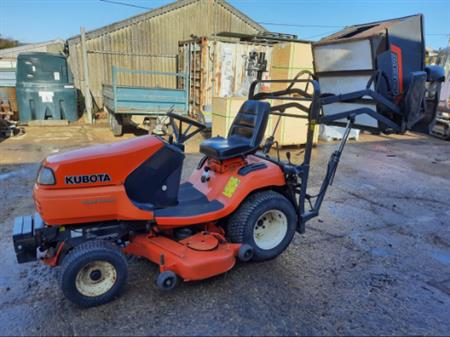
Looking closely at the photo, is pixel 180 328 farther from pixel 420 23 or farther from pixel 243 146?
pixel 420 23

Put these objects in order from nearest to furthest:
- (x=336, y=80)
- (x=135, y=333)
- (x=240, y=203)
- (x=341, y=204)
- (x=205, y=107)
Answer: (x=135, y=333)
(x=240, y=203)
(x=336, y=80)
(x=341, y=204)
(x=205, y=107)

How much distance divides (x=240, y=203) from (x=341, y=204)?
2.14 meters

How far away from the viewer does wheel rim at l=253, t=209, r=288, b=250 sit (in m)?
2.88

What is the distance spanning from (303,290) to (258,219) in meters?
0.64

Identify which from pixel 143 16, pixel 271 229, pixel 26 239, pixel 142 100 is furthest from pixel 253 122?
pixel 143 16

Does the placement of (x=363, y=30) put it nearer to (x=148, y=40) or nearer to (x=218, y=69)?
(x=218, y=69)

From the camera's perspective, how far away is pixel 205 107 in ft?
32.9

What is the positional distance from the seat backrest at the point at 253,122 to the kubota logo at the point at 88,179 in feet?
4.08

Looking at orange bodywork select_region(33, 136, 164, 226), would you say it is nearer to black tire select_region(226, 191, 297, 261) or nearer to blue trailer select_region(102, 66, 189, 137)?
black tire select_region(226, 191, 297, 261)

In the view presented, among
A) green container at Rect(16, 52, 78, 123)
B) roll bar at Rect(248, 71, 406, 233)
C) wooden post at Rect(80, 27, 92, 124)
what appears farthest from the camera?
wooden post at Rect(80, 27, 92, 124)

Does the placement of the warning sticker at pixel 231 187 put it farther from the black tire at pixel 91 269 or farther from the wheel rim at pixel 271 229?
the black tire at pixel 91 269

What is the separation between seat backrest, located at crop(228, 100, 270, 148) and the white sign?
8.58 metres

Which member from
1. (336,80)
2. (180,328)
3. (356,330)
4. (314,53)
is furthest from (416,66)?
(180,328)

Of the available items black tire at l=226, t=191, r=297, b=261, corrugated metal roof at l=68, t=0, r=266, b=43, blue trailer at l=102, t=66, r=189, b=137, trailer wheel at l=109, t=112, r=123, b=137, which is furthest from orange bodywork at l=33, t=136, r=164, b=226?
corrugated metal roof at l=68, t=0, r=266, b=43
